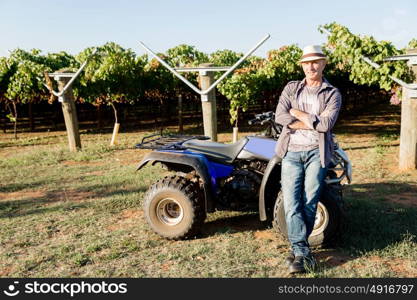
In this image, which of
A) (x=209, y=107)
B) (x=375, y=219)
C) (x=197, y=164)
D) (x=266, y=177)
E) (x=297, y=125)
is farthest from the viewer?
(x=209, y=107)

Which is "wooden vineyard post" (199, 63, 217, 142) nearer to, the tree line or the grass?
the grass

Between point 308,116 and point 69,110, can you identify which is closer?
point 308,116

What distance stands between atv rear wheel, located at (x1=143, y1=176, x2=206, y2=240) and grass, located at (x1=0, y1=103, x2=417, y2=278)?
14cm

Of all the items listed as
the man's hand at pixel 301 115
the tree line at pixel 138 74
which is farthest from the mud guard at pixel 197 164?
the tree line at pixel 138 74

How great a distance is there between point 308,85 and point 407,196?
3367mm

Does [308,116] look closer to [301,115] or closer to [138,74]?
[301,115]

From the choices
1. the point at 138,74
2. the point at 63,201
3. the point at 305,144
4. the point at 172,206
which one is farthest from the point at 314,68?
the point at 138,74

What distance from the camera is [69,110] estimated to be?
36.2 ft

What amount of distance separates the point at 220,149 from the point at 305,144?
1272 mm

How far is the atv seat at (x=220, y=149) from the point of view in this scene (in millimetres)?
4259

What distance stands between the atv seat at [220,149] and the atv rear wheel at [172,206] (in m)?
0.35

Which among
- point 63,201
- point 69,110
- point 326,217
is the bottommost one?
point 63,201

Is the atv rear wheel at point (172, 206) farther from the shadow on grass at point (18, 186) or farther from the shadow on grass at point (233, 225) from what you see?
the shadow on grass at point (18, 186)

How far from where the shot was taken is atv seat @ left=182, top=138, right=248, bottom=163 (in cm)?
426
